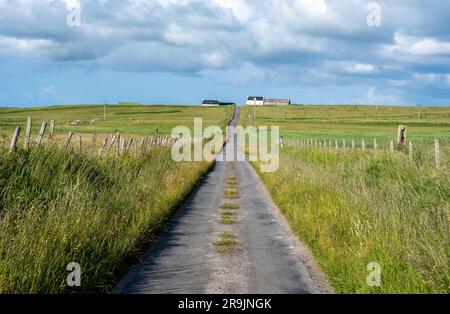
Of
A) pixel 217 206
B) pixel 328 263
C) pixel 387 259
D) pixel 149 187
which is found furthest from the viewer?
pixel 217 206

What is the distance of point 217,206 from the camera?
1653 cm

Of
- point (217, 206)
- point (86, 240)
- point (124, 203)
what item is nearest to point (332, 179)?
point (217, 206)

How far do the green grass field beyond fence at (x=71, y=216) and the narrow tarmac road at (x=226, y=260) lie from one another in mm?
456

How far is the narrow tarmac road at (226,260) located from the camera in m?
7.68

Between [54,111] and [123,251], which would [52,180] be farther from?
[54,111]

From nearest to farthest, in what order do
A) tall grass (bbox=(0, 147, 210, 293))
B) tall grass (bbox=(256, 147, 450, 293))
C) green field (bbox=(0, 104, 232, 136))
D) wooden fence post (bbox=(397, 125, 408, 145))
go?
tall grass (bbox=(0, 147, 210, 293))
tall grass (bbox=(256, 147, 450, 293))
wooden fence post (bbox=(397, 125, 408, 145))
green field (bbox=(0, 104, 232, 136))

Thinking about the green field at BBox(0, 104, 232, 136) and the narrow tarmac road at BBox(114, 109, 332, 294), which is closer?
the narrow tarmac road at BBox(114, 109, 332, 294)

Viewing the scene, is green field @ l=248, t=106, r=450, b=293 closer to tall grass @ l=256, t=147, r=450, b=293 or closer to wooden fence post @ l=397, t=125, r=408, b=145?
tall grass @ l=256, t=147, r=450, b=293

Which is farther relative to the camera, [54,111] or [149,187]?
[54,111]

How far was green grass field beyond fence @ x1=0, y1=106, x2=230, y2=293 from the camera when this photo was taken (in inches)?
256

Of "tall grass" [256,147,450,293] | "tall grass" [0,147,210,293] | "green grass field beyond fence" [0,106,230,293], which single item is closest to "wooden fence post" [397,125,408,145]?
"tall grass" [256,147,450,293]

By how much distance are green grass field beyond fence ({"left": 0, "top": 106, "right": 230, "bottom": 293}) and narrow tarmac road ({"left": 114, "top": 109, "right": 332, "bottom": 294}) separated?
0.46 meters
